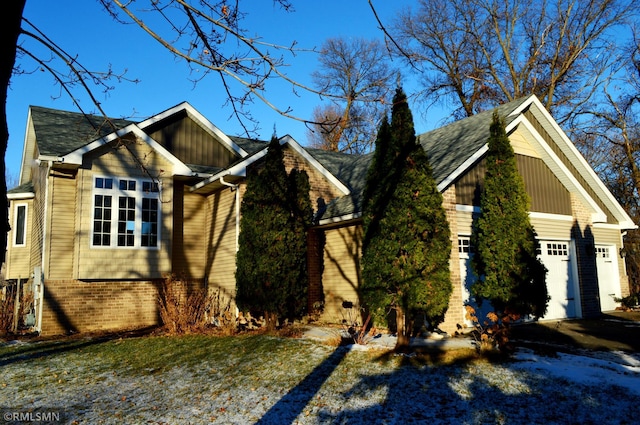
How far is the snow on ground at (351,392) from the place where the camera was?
6.18 meters

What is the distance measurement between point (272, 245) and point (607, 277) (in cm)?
1164

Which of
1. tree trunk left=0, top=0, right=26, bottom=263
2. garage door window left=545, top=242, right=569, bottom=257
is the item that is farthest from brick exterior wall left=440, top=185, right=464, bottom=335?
tree trunk left=0, top=0, right=26, bottom=263

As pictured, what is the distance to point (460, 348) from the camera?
9383 millimetres

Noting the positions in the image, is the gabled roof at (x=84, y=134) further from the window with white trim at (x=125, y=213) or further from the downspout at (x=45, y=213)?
the window with white trim at (x=125, y=213)

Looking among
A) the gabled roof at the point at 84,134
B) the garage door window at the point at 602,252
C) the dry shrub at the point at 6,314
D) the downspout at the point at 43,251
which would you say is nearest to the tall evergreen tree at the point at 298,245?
the gabled roof at the point at 84,134

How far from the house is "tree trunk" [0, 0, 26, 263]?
9208mm

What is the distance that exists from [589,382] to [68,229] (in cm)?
1204

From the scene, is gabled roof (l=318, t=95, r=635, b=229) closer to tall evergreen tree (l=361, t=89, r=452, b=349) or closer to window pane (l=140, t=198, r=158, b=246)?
tall evergreen tree (l=361, t=89, r=452, b=349)

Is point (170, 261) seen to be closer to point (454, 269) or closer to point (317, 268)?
point (317, 268)

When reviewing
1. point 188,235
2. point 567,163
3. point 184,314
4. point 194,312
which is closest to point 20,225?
point 188,235

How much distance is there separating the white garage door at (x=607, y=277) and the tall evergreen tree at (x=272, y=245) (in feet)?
33.7

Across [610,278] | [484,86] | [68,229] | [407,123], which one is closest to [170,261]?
[68,229]

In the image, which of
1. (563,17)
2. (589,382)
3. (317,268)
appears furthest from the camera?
(563,17)

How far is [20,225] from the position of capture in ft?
54.2
